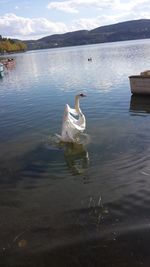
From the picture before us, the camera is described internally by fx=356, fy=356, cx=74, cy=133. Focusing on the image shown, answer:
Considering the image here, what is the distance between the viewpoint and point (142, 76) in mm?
26516

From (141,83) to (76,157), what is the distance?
13.9 meters

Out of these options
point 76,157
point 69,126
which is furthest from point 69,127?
point 76,157

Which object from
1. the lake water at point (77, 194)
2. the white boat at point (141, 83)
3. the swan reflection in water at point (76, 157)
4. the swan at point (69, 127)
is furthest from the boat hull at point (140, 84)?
the swan reflection in water at point (76, 157)

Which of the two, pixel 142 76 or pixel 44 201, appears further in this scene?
pixel 142 76

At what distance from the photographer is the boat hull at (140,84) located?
26636mm

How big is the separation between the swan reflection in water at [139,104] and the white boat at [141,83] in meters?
0.40

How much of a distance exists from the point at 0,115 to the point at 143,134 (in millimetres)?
12756

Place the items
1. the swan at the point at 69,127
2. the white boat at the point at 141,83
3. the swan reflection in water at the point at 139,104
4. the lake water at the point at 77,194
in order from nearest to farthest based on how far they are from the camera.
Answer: the lake water at the point at 77,194
the swan at the point at 69,127
the swan reflection in water at the point at 139,104
the white boat at the point at 141,83

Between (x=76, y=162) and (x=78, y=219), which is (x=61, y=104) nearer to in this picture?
(x=76, y=162)

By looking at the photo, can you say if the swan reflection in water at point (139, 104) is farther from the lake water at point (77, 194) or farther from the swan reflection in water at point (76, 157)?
the swan reflection in water at point (76, 157)

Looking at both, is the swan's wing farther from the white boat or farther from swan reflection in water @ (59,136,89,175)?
the white boat

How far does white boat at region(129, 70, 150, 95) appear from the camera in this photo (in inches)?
1044

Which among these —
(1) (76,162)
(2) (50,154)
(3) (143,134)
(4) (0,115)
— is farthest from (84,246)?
(4) (0,115)

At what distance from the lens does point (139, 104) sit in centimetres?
2566
